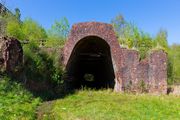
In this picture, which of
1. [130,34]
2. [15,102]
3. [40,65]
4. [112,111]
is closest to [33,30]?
[130,34]

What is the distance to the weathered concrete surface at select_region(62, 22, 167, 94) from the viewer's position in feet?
78.1

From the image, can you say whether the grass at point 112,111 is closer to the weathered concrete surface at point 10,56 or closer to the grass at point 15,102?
the grass at point 15,102

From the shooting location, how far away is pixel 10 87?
1642 cm

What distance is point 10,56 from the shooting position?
1802 cm

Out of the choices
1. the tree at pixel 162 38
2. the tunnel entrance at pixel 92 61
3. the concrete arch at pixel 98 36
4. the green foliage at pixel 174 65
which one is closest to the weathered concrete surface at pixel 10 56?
the concrete arch at pixel 98 36

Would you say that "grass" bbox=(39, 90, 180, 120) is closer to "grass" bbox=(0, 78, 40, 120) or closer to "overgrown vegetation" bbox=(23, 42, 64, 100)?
"grass" bbox=(0, 78, 40, 120)

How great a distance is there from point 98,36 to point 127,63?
2.78 metres

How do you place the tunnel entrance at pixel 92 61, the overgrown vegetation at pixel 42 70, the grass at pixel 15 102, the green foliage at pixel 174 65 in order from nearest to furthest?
the grass at pixel 15 102 < the overgrown vegetation at pixel 42 70 < the tunnel entrance at pixel 92 61 < the green foliage at pixel 174 65

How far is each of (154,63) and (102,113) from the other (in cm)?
1116

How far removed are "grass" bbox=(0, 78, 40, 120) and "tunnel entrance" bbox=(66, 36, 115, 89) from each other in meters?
8.17

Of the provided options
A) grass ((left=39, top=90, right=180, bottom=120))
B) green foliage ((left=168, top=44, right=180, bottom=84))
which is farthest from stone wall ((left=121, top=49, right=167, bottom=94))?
green foliage ((left=168, top=44, right=180, bottom=84))

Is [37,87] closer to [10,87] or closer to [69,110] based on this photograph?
[10,87]

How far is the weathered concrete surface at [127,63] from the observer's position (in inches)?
937

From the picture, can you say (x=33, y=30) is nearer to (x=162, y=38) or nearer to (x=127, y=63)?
(x=162, y=38)
